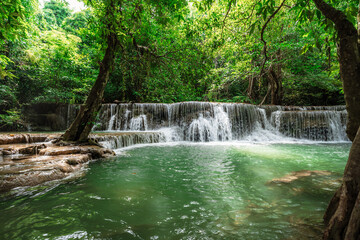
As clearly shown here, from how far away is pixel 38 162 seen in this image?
4305 millimetres

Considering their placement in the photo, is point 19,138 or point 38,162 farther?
point 19,138

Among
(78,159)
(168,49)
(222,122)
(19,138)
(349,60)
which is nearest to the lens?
(349,60)

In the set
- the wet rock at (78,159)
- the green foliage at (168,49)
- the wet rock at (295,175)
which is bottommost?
the wet rock at (295,175)

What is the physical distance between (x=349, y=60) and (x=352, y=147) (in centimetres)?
96

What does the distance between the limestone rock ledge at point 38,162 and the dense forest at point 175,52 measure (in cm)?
184

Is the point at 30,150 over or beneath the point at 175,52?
beneath

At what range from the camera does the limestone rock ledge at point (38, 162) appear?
3352mm

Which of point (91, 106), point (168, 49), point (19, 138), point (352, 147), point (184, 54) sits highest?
point (168, 49)

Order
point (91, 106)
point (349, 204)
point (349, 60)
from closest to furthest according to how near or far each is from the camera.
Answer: point (349, 204), point (349, 60), point (91, 106)

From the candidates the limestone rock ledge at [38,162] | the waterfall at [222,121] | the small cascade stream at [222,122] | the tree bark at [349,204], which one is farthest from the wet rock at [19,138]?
the tree bark at [349,204]

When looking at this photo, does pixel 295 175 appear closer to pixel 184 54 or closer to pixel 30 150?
pixel 184 54

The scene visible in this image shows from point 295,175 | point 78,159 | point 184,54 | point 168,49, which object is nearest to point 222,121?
point 168,49

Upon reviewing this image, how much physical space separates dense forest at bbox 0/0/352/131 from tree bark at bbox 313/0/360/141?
0.70 feet

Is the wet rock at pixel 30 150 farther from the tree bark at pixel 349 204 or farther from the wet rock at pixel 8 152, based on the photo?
the tree bark at pixel 349 204
